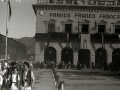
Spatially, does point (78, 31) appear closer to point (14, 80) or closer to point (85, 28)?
point (85, 28)

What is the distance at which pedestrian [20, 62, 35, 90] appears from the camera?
9438 millimetres

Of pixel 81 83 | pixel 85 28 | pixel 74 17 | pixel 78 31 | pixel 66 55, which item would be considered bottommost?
pixel 81 83

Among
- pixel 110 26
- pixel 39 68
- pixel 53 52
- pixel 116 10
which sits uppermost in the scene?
pixel 116 10

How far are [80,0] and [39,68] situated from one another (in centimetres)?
1338

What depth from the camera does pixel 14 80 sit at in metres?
9.91

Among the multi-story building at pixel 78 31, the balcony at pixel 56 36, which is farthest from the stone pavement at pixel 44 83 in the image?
the multi-story building at pixel 78 31

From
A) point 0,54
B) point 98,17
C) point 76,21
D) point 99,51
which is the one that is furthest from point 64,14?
point 0,54

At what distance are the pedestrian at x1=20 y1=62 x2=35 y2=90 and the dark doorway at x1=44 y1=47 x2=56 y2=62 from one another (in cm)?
3019

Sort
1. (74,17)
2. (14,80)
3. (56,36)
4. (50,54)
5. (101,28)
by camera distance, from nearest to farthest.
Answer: (14,80) → (56,36) → (50,54) → (74,17) → (101,28)

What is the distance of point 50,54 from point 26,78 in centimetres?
3035

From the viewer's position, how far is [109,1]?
133ft

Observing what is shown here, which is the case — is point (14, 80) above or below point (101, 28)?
below

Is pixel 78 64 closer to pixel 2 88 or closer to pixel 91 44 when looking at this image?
pixel 91 44

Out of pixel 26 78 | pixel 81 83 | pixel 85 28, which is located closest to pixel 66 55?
pixel 85 28
